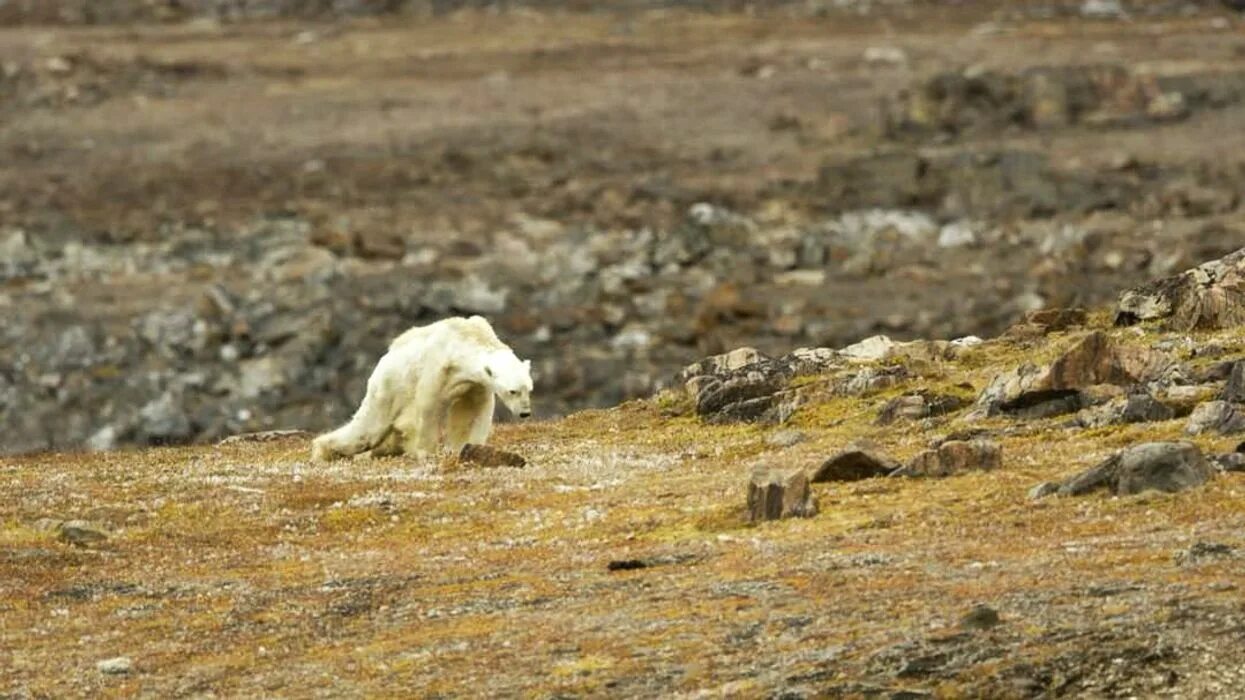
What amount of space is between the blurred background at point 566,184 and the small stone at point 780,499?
30460 mm

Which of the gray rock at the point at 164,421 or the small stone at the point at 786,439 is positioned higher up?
the small stone at the point at 786,439

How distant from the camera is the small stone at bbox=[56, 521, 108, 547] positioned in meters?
26.6

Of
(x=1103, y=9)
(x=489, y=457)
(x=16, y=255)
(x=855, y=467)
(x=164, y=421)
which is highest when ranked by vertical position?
(x=855, y=467)

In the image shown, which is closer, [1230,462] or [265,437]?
[1230,462]

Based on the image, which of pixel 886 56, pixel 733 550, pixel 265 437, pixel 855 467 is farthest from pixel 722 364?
pixel 886 56

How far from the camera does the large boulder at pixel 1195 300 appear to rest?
107ft

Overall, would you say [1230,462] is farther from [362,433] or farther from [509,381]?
[362,433]

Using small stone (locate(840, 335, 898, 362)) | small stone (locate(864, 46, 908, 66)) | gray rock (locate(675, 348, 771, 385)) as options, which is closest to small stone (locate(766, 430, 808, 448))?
small stone (locate(840, 335, 898, 362))

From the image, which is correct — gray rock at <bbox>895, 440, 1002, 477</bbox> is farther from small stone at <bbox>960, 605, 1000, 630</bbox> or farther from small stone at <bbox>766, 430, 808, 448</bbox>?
small stone at <bbox>960, 605, 1000, 630</bbox>

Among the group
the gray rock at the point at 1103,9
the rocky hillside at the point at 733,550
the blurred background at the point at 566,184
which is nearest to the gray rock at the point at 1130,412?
the rocky hillside at the point at 733,550

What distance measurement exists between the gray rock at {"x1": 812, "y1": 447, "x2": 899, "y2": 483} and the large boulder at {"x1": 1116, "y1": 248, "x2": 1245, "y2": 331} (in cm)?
736

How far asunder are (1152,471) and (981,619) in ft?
13.4

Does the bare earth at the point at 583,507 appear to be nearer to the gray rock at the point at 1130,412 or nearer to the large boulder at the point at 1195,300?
the gray rock at the point at 1130,412

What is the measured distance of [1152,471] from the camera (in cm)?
2370
